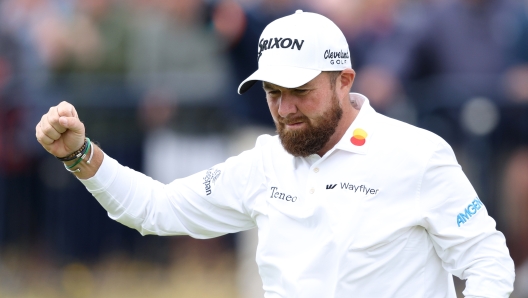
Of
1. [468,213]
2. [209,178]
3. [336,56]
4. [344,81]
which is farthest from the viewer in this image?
[209,178]

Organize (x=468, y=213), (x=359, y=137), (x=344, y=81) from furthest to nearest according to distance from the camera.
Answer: (x=344, y=81), (x=359, y=137), (x=468, y=213)

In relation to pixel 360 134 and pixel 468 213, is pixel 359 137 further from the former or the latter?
pixel 468 213

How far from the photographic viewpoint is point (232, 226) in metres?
5.27

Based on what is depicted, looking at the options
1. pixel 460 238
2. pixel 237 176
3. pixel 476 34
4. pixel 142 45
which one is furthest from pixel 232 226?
pixel 142 45

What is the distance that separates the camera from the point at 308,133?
473cm

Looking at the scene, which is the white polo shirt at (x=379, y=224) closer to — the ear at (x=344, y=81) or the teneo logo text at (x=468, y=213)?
the teneo logo text at (x=468, y=213)

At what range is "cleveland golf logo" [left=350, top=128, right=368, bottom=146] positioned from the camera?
15.4 ft

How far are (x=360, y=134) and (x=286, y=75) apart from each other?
49cm

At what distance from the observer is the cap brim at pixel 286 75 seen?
4656mm

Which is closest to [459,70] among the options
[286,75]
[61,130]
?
[286,75]

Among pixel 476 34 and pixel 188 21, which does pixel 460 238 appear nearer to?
pixel 476 34

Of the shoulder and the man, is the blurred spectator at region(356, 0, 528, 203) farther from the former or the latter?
the shoulder

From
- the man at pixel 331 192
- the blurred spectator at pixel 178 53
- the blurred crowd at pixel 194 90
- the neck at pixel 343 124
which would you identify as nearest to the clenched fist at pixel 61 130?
the man at pixel 331 192

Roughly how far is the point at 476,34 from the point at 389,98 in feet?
3.63
